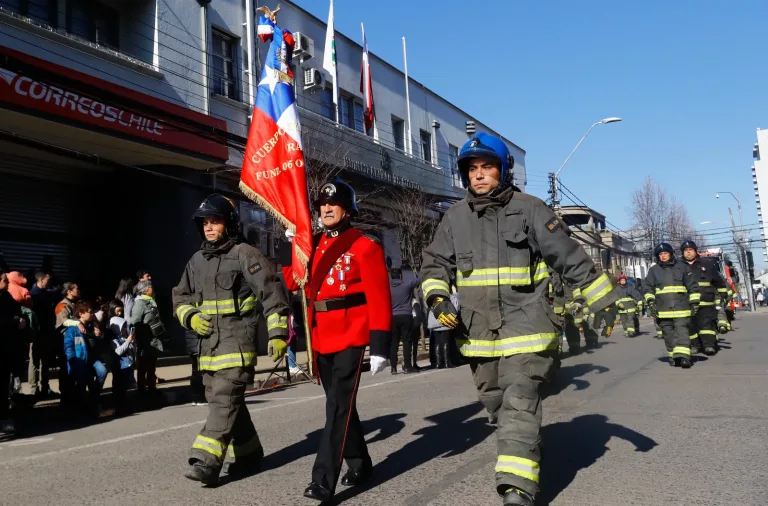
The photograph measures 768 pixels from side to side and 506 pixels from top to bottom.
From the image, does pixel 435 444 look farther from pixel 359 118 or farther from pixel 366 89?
pixel 359 118

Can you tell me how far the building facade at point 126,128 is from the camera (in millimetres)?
11914

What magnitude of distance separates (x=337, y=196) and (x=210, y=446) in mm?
1830

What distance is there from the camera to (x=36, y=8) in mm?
12859

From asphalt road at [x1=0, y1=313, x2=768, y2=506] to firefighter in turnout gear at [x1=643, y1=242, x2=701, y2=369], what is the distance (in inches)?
37.7

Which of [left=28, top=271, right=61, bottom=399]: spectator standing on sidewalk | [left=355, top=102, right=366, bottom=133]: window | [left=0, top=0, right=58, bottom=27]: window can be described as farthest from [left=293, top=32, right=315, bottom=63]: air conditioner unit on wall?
[left=28, top=271, right=61, bottom=399]: spectator standing on sidewalk

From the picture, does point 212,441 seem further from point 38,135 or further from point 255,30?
point 255,30

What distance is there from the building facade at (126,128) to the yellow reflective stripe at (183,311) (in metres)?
6.34

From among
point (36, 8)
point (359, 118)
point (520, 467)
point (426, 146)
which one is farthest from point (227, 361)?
point (426, 146)

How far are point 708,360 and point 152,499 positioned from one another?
9.77 meters

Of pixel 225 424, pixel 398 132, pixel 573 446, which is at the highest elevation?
pixel 398 132

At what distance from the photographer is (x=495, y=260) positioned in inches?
153

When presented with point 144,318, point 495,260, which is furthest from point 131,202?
point 495,260

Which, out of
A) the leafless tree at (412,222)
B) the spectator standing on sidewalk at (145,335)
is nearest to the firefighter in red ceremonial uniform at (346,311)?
the spectator standing on sidewalk at (145,335)

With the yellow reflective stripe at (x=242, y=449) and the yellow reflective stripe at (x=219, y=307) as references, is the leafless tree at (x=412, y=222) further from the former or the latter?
the yellow reflective stripe at (x=219, y=307)
